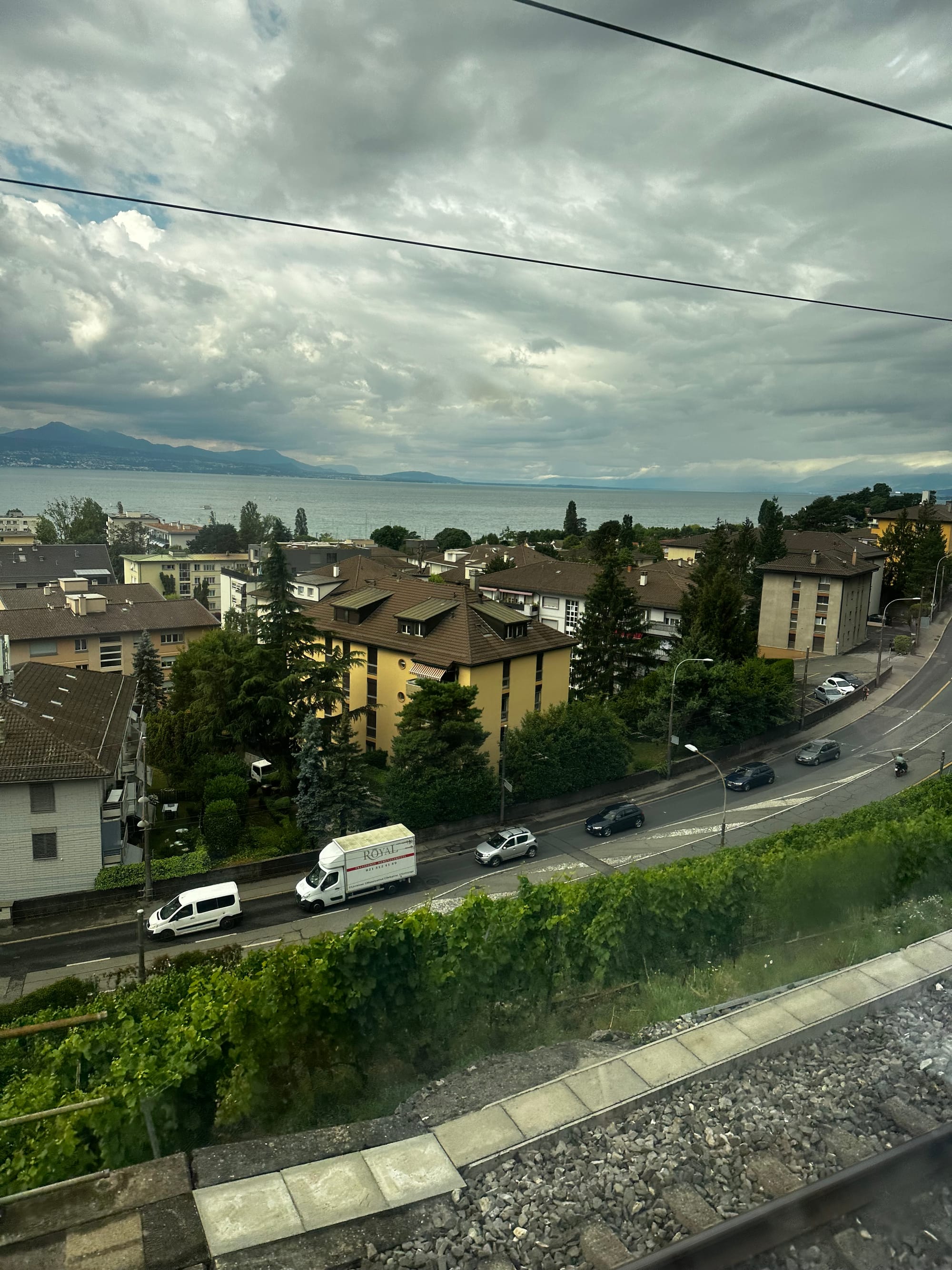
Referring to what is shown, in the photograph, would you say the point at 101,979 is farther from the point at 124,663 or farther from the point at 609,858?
the point at 124,663

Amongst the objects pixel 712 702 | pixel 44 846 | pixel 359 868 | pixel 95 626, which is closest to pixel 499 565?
pixel 95 626

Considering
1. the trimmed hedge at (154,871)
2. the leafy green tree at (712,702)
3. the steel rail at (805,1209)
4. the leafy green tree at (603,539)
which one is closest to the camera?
the steel rail at (805,1209)

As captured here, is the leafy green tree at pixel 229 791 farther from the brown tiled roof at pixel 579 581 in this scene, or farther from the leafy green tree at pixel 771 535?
the leafy green tree at pixel 771 535

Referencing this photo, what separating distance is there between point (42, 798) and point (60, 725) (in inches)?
129

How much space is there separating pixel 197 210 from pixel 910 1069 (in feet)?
38.1

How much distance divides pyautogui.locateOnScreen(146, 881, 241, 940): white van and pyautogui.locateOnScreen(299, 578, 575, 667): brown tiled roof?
13705 millimetres

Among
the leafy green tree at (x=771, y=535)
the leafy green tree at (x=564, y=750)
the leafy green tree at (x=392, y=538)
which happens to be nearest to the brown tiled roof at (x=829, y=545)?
the leafy green tree at (x=771, y=535)

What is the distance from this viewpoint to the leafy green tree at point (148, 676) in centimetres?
4547

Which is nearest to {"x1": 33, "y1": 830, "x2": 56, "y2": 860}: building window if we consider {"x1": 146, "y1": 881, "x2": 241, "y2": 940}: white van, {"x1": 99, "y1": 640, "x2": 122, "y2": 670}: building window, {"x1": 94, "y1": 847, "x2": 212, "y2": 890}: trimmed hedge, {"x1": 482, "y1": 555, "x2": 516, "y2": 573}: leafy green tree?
{"x1": 94, "y1": 847, "x2": 212, "y2": 890}: trimmed hedge

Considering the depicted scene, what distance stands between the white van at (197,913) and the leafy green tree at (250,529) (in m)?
108

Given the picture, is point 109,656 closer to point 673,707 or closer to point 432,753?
point 432,753

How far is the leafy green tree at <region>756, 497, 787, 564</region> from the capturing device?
7288 centimetres

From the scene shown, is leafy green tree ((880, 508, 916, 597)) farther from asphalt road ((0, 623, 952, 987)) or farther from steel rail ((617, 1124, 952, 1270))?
steel rail ((617, 1124, 952, 1270))

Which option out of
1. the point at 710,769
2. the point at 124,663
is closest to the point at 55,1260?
the point at 710,769
